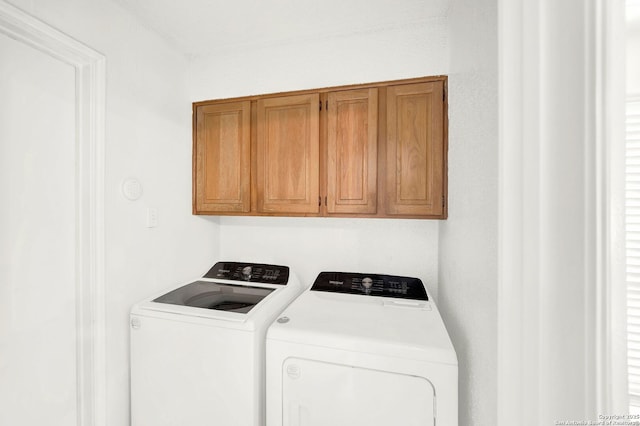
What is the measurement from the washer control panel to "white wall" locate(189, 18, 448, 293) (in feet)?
0.53

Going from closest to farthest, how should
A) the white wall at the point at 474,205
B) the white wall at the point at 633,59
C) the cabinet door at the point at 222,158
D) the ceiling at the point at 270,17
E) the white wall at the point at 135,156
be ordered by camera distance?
the white wall at the point at 633,59 → the white wall at the point at 474,205 → the white wall at the point at 135,156 → the ceiling at the point at 270,17 → the cabinet door at the point at 222,158

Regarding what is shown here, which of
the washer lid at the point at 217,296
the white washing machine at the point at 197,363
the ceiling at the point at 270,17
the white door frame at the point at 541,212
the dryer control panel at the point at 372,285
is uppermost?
the ceiling at the point at 270,17

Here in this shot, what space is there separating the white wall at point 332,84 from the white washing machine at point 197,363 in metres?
0.59

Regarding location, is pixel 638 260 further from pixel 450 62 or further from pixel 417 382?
pixel 450 62

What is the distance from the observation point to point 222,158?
1.77 meters

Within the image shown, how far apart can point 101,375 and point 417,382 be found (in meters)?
1.50

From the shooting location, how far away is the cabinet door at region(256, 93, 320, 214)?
1.59 meters

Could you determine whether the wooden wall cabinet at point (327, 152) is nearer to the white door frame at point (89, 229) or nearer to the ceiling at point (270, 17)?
the ceiling at point (270, 17)

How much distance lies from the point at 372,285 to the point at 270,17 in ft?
5.71

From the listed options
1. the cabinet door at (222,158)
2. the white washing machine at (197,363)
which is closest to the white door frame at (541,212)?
the white washing machine at (197,363)

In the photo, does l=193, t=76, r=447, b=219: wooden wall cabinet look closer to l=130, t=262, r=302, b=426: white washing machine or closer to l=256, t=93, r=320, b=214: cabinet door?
l=256, t=93, r=320, b=214: cabinet door

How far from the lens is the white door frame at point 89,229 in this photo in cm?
119

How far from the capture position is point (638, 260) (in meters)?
0.43

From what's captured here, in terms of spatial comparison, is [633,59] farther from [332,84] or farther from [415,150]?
[332,84]
